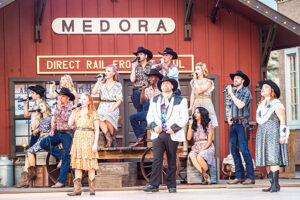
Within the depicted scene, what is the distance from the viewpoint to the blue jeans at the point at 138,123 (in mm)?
12914

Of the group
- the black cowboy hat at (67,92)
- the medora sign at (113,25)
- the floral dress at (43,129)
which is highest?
the medora sign at (113,25)

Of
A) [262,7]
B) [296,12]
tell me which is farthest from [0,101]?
[296,12]

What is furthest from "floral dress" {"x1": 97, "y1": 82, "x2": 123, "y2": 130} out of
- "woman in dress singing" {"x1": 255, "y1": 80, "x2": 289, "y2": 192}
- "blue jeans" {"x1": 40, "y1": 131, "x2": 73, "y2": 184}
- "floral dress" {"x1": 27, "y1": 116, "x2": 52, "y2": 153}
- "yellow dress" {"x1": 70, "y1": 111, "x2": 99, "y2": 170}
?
"woman in dress singing" {"x1": 255, "y1": 80, "x2": 289, "y2": 192}

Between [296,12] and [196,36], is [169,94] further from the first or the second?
[296,12]

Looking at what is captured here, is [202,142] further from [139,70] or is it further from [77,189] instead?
[77,189]

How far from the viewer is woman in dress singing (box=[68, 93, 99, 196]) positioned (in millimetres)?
10867

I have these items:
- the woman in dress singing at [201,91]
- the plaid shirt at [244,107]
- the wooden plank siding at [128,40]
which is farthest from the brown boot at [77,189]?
the wooden plank siding at [128,40]

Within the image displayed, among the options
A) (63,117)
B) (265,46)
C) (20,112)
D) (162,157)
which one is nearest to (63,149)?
(63,117)

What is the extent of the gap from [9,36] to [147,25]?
318 cm

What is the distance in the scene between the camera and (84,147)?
10945mm

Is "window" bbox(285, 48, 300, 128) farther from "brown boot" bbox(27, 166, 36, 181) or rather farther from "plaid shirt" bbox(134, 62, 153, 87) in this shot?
"brown boot" bbox(27, 166, 36, 181)

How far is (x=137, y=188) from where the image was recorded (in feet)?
39.0

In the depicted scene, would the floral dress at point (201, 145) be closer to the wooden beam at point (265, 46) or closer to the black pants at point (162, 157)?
the black pants at point (162, 157)

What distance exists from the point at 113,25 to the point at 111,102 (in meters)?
3.28
